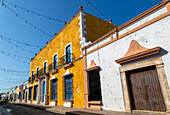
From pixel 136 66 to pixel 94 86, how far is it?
327cm

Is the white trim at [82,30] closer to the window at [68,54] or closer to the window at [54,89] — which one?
the window at [68,54]

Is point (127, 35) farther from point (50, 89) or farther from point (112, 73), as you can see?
point (50, 89)

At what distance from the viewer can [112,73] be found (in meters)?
6.61

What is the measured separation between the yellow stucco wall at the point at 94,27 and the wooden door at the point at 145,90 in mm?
5377

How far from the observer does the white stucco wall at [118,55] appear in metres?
4.79

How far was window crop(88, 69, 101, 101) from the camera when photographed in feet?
24.7

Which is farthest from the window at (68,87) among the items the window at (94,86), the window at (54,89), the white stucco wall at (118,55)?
the white stucco wall at (118,55)

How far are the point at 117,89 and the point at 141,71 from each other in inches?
59.8

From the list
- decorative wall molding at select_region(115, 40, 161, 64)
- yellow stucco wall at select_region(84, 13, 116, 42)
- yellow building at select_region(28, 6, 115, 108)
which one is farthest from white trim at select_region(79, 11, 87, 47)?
decorative wall molding at select_region(115, 40, 161, 64)

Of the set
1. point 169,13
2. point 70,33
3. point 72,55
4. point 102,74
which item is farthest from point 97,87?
point 70,33

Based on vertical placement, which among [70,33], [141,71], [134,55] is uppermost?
[70,33]

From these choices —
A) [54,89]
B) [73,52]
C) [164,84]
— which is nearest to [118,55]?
[164,84]

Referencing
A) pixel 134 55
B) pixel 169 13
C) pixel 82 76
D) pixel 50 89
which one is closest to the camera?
pixel 169 13

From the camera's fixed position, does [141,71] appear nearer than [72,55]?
Yes
